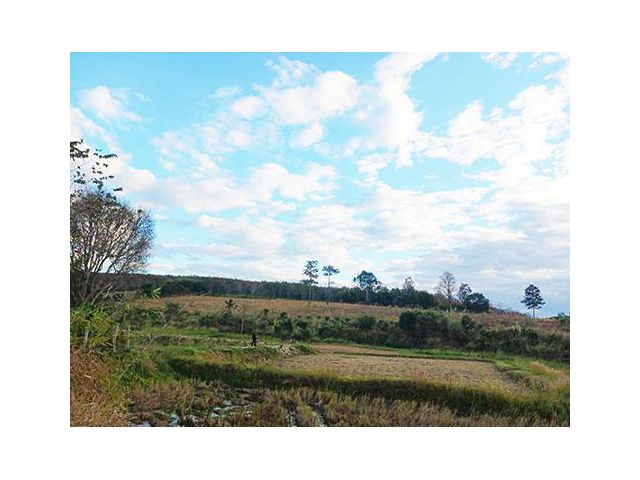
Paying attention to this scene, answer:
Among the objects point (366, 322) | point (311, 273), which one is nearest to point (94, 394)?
point (311, 273)

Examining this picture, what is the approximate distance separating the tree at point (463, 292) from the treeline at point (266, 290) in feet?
0.69

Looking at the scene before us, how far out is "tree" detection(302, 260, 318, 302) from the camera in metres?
4.49

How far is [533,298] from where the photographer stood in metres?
4.29

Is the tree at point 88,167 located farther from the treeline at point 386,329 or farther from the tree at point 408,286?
the tree at point 408,286

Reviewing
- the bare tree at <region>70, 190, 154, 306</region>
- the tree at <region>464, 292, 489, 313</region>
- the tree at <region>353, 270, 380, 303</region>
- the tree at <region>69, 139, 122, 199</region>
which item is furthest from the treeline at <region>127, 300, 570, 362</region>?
the tree at <region>69, 139, 122, 199</region>

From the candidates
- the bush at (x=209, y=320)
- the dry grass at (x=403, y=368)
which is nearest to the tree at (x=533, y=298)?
the dry grass at (x=403, y=368)

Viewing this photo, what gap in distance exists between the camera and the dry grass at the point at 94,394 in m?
4.10

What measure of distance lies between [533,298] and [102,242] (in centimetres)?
380

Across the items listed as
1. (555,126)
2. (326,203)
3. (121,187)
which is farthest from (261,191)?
(555,126)

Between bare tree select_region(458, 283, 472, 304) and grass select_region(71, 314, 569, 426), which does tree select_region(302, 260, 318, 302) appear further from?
bare tree select_region(458, 283, 472, 304)

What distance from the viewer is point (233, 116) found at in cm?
450

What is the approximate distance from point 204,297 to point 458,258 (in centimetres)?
224

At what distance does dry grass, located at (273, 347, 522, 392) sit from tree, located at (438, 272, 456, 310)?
533 millimetres
